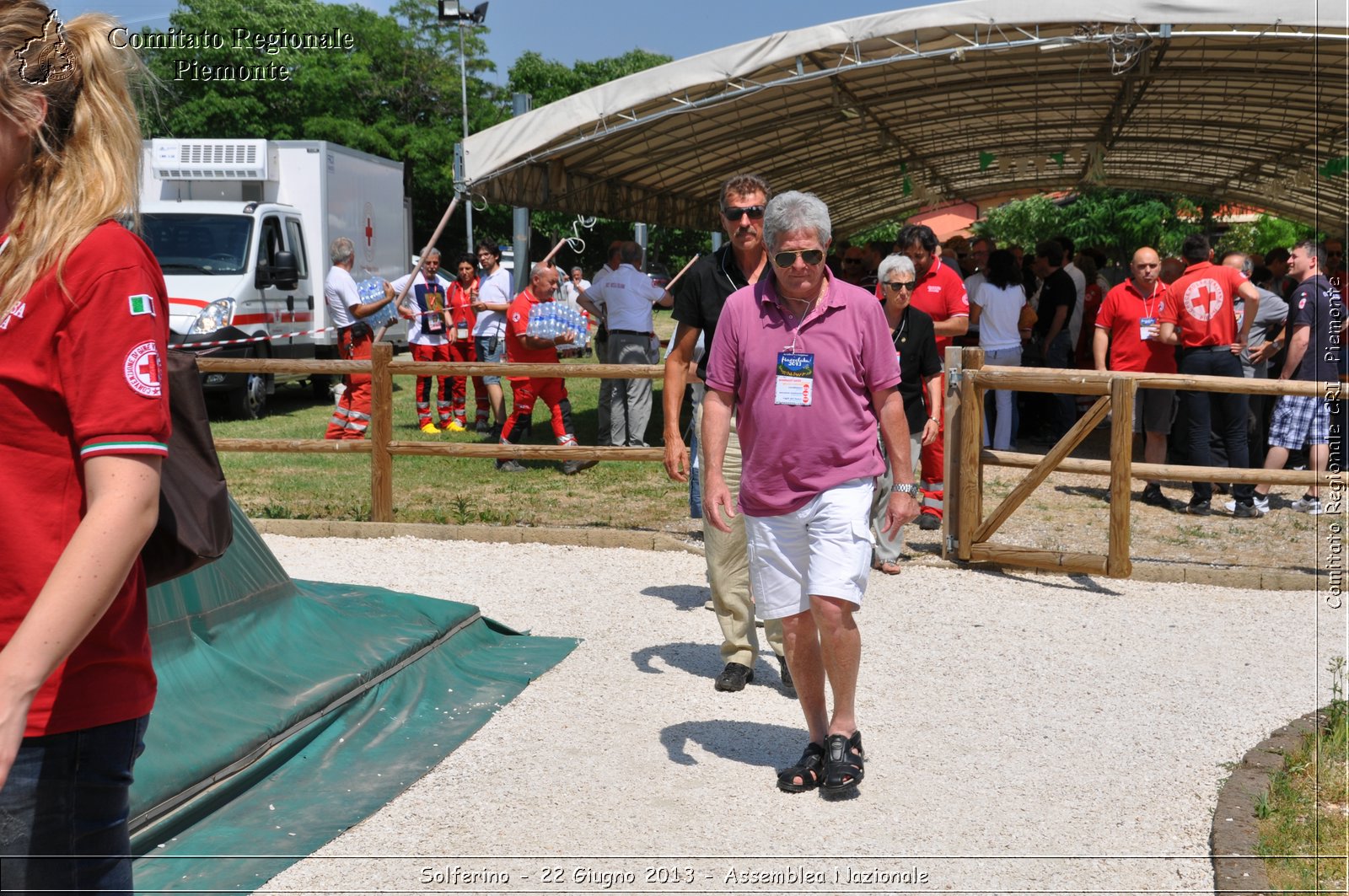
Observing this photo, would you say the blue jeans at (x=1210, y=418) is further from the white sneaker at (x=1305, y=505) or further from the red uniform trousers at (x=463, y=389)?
the red uniform trousers at (x=463, y=389)

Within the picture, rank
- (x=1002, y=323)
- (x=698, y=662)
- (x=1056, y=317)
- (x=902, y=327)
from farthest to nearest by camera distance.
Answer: (x=1056, y=317) → (x=1002, y=323) → (x=902, y=327) → (x=698, y=662)

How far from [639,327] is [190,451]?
33.8ft

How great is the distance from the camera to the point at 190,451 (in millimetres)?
2184

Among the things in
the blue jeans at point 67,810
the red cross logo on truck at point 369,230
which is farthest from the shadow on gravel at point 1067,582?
the red cross logo on truck at point 369,230

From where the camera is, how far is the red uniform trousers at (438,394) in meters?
14.0

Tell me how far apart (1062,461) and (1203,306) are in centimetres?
277

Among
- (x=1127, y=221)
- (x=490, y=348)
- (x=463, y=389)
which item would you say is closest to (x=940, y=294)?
(x=463, y=389)

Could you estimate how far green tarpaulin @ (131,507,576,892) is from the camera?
4.04 m

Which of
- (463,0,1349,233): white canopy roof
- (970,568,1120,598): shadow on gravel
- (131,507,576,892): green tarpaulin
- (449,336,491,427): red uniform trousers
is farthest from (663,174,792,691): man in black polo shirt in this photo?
(449,336,491,427): red uniform trousers

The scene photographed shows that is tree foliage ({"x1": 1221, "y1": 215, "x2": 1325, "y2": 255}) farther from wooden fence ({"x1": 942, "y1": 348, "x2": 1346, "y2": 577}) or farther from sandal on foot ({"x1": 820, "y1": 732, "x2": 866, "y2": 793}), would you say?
sandal on foot ({"x1": 820, "y1": 732, "x2": 866, "y2": 793})

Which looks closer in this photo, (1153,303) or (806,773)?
(806,773)

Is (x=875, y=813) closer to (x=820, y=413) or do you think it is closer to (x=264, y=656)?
(x=820, y=413)

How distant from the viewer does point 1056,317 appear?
44.4 feet

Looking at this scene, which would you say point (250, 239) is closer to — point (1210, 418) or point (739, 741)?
point (1210, 418)
